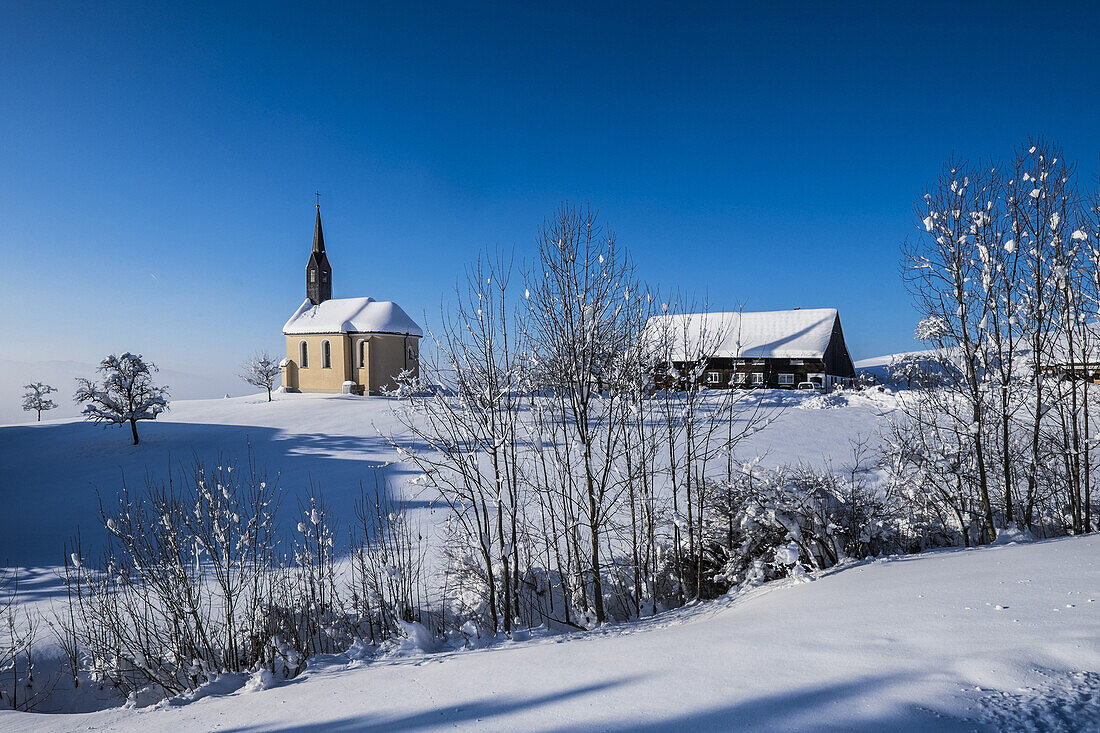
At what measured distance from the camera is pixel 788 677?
2797 millimetres

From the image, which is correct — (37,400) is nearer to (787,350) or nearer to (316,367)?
(316,367)

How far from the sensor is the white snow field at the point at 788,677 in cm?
238

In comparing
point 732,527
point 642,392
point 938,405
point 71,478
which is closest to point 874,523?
point 732,527

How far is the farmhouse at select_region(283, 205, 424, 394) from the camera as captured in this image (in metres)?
38.3

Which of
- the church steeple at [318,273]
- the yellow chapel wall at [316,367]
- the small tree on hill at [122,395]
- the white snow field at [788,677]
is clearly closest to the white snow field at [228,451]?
the small tree on hill at [122,395]

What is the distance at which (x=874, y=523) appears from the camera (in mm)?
7637

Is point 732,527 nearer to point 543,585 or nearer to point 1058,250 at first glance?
point 543,585

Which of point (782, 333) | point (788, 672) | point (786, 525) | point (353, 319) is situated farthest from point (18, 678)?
point (782, 333)

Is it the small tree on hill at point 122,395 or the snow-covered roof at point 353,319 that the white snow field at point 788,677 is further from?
the snow-covered roof at point 353,319

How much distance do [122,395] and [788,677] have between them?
31640mm

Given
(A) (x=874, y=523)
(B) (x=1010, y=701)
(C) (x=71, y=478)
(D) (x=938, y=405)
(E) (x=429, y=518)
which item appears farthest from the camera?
(C) (x=71, y=478)

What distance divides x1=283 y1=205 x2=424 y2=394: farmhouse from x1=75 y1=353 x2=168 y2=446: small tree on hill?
12920 mm

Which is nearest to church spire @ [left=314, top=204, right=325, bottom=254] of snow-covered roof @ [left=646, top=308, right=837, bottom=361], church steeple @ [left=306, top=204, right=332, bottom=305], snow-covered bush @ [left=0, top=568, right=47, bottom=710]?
church steeple @ [left=306, top=204, right=332, bottom=305]

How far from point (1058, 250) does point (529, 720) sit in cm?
1060
